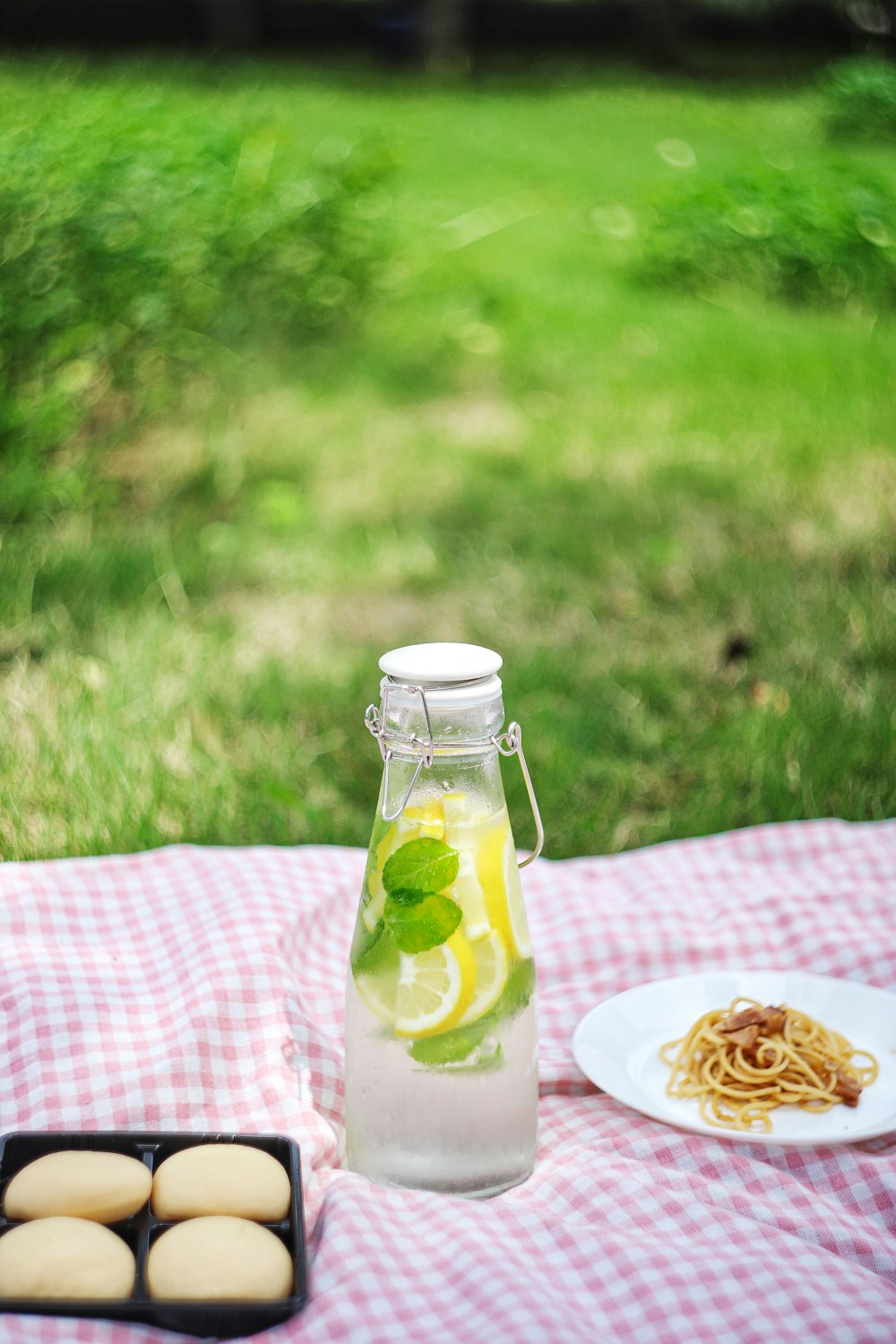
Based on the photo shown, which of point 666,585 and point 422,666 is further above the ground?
point 422,666

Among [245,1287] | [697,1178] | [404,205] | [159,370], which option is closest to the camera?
[245,1287]

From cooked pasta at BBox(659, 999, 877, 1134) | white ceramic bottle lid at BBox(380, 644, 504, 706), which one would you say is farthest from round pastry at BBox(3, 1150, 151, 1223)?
cooked pasta at BBox(659, 999, 877, 1134)

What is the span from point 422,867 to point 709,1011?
21.6 inches

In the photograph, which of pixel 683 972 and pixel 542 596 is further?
pixel 542 596

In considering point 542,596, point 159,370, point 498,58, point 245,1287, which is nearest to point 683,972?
point 245,1287

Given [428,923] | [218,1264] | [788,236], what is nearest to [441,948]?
[428,923]

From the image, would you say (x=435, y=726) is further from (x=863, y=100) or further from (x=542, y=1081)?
(x=863, y=100)

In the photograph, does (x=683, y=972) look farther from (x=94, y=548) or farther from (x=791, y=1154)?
(x=94, y=548)

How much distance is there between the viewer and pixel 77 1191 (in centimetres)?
127

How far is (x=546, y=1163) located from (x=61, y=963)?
657mm

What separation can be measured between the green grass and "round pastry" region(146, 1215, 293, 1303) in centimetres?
132

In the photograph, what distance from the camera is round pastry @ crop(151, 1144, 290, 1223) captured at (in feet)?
4.22

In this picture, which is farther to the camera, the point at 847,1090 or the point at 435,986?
the point at 847,1090

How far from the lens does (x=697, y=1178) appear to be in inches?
58.7
